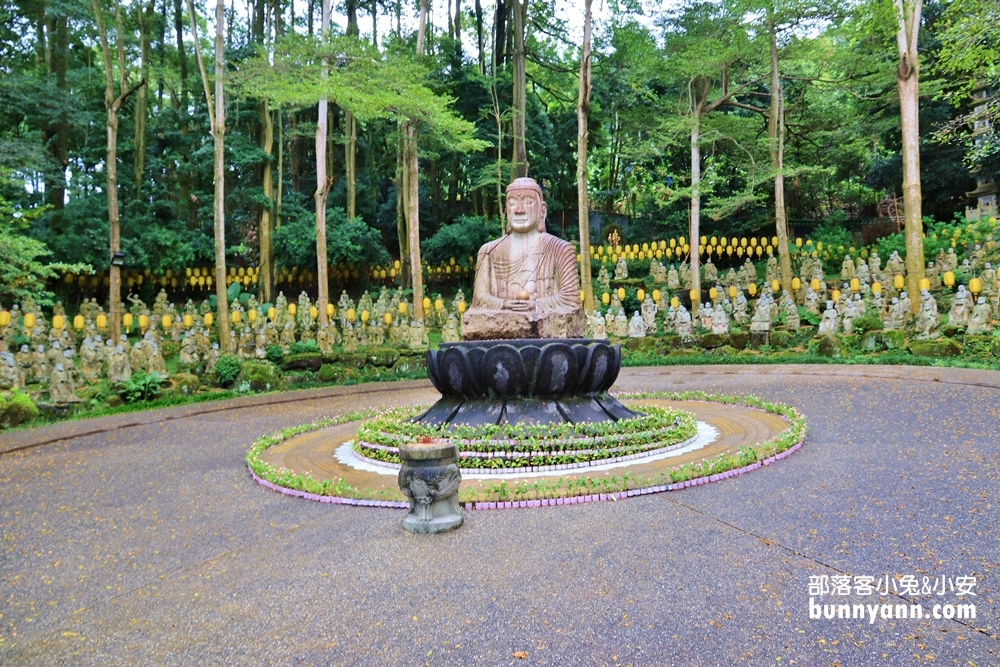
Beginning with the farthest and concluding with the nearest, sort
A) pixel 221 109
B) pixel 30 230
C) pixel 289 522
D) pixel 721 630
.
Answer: pixel 30 230 → pixel 221 109 → pixel 289 522 → pixel 721 630

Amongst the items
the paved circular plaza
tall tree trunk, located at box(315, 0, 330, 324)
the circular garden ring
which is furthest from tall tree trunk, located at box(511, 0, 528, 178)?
the paved circular plaza

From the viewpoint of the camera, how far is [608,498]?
4.20 meters

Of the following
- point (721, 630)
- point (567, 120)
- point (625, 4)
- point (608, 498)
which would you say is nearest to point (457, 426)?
point (608, 498)

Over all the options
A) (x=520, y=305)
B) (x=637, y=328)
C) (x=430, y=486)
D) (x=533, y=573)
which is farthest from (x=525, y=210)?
(x=637, y=328)

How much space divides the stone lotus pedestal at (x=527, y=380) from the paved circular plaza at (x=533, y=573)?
194cm

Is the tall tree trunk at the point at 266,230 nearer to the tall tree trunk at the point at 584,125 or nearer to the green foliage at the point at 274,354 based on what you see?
the green foliage at the point at 274,354

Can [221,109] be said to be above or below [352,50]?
below

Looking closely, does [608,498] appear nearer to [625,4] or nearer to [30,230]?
[625,4]

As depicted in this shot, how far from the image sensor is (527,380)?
241 inches

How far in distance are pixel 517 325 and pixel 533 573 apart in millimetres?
3774

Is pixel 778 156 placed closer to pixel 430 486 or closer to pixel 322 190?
pixel 322 190

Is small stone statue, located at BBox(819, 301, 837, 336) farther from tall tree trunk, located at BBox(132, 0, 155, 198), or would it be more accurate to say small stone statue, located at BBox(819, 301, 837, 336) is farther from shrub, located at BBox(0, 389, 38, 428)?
tall tree trunk, located at BBox(132, 0, 155, 198)

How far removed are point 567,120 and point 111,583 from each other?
2500 centimetres

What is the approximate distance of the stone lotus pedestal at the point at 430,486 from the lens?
3.73 metres
